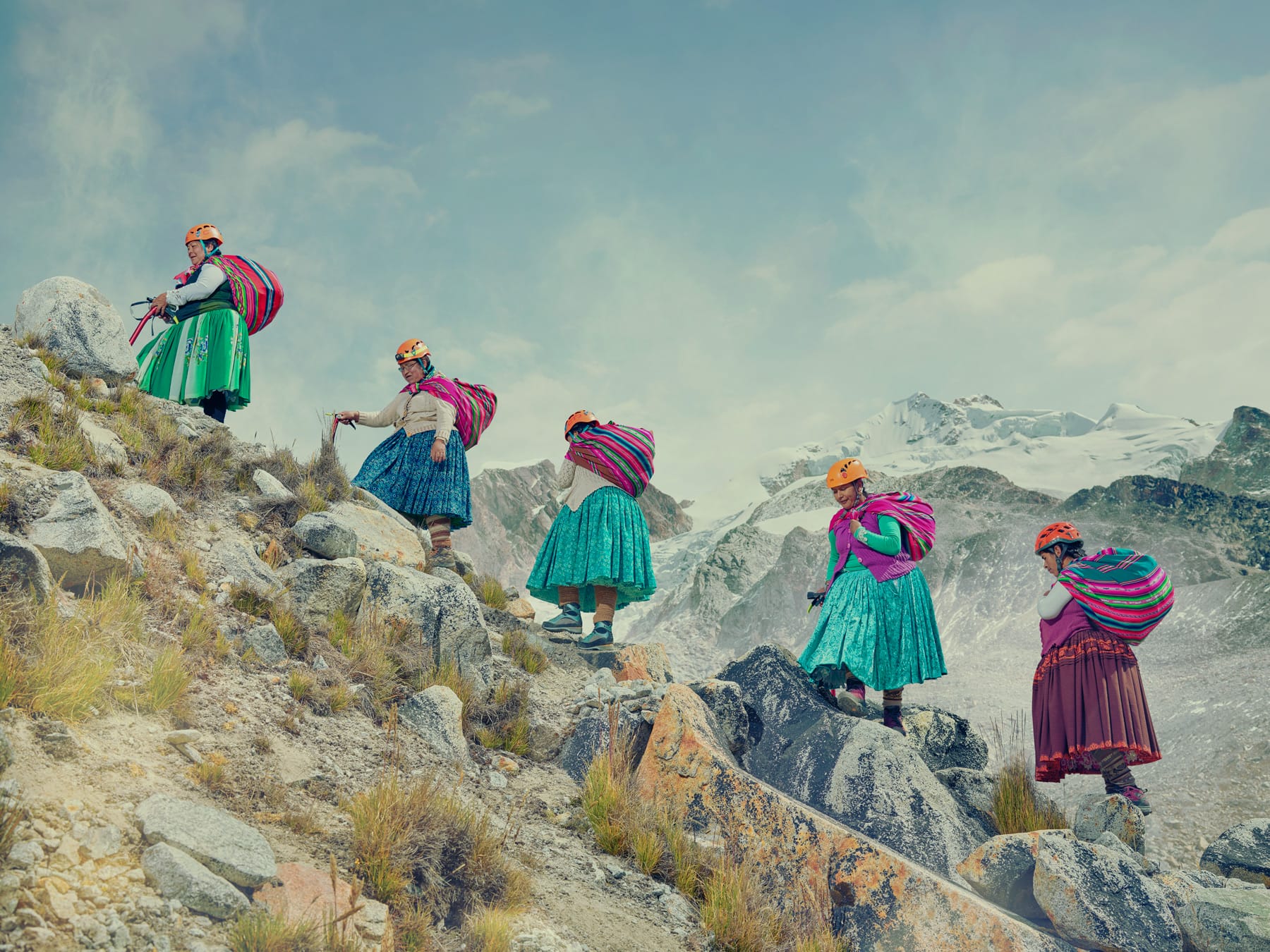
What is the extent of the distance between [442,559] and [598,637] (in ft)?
4.99

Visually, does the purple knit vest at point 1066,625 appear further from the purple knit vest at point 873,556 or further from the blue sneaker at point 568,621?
the blue sneaker at point 568,621

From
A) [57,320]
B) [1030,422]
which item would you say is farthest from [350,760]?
[1030,422]

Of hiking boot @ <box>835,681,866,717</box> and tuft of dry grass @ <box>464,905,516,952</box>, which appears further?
hiking boot @ <box>835,681,866,717</box>

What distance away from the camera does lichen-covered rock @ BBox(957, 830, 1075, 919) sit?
4160mm

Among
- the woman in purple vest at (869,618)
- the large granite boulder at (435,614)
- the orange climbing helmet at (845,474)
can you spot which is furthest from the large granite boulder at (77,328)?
the woman in purple vest at (869,618)

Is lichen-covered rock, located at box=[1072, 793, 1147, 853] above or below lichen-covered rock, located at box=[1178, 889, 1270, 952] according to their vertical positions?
above

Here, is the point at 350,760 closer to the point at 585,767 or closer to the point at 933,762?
the point at 585,767

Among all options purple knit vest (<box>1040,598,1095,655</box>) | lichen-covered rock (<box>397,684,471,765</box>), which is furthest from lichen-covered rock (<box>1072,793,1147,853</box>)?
lichen-covered rock (<box>397,684,471,765</box>)

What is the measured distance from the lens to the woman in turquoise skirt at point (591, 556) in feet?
24.4

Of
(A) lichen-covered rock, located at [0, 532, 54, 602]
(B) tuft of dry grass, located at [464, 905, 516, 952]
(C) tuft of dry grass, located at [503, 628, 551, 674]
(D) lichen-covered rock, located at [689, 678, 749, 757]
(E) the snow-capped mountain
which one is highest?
(E) the snow-capped mountain

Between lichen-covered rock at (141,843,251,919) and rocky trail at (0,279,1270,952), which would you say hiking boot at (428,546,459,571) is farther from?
lichen-covered rock at (141,843,251,919)

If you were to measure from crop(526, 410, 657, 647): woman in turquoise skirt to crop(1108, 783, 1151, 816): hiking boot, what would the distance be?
364cm

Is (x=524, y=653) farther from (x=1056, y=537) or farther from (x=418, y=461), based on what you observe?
(x=1056, y=537)

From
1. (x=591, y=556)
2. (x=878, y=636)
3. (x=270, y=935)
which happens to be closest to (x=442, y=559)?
(x=591, y=556)
